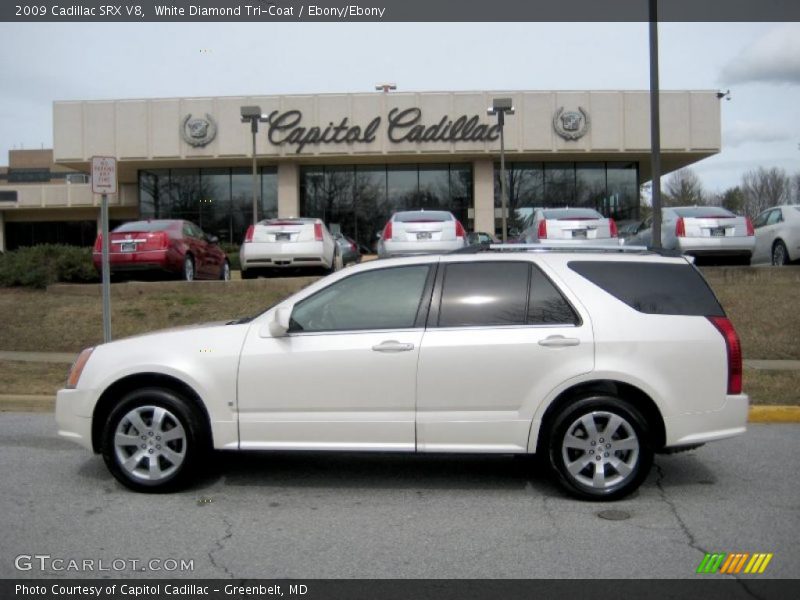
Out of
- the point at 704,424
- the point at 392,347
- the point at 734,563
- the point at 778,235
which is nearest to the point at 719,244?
the point at 778,235

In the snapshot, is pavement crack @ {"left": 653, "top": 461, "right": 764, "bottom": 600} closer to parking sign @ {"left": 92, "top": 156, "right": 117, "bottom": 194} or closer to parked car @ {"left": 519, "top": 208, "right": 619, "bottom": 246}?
parking sign @ {"left": 92, "top": 156, "right": 117, "bottom": 194}

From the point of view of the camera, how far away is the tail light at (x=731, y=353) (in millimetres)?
5293

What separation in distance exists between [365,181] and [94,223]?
60.9ft

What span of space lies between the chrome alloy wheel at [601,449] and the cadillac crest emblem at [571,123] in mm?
26930

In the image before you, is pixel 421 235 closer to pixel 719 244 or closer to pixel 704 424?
pixel 719 244

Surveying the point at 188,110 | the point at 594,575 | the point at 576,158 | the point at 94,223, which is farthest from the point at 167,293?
the point at 94,223

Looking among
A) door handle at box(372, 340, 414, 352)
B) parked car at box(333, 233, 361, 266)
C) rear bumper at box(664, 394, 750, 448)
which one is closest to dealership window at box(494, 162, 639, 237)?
parked car at box(333, 233, 361, 266)

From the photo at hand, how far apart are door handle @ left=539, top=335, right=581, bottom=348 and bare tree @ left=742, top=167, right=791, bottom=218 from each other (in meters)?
58.9

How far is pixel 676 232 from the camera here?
15.5 meters

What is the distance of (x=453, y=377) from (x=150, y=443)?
219cm

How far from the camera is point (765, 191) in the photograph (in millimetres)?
59875

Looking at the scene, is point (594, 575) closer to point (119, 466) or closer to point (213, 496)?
point (213, 496)

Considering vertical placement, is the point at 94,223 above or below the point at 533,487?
above

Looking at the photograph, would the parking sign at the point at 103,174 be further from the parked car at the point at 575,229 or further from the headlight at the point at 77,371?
the parked car at the point at 575,229
